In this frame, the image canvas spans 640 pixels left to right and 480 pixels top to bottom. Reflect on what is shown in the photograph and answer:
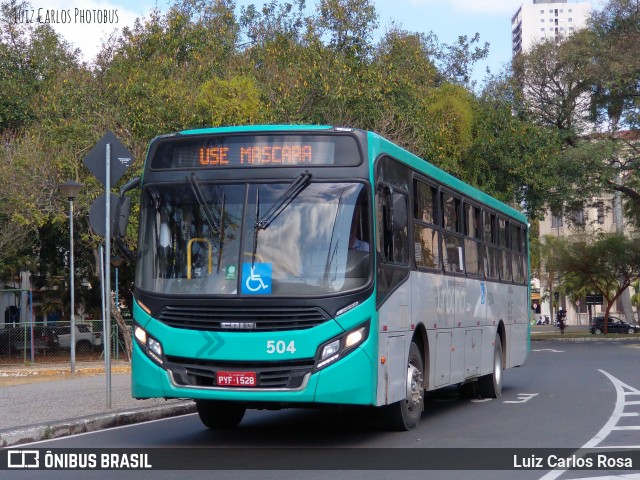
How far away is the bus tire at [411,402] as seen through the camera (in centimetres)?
1224

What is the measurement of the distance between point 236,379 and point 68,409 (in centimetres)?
526

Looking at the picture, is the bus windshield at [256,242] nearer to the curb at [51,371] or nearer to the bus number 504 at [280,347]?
the bus number 504 at [280,347]

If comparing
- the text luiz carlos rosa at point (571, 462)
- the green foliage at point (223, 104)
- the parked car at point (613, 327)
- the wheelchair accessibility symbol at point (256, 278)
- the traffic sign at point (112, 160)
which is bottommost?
the parked car at point (613, 327)

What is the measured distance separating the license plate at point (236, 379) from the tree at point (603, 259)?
2173 inches

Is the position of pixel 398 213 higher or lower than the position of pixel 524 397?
higher

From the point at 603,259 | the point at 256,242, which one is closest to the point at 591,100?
the point at 603,259

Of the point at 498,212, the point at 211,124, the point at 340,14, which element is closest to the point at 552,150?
the point at 340,14

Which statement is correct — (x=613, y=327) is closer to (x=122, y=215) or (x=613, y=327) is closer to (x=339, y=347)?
(x=122, y=215)

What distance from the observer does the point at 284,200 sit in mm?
10961

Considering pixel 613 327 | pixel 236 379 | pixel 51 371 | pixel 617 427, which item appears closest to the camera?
pixel 236 379

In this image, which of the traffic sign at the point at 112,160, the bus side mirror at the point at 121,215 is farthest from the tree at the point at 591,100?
the bus side mirror at the point at 121,215

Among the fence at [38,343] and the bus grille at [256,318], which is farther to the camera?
the fence at [38,343]

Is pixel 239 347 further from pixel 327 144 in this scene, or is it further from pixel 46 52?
pixel 46 52

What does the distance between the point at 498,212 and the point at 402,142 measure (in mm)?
14718
